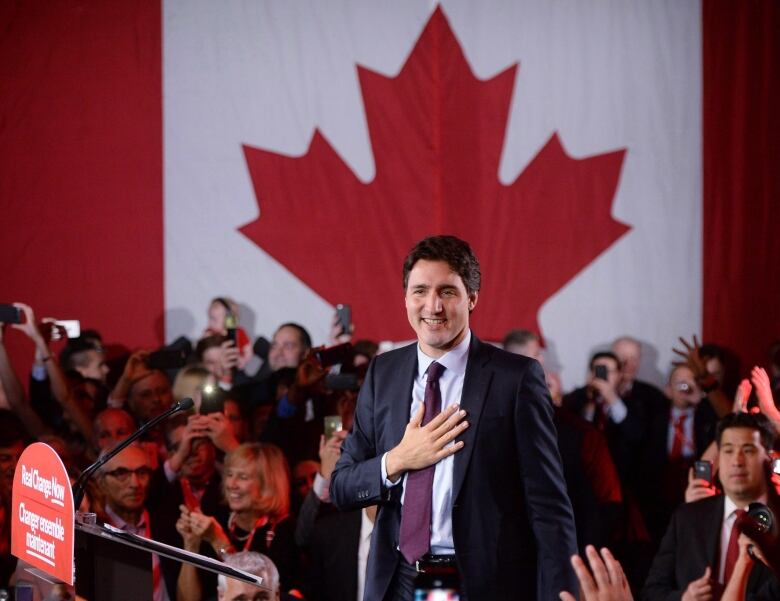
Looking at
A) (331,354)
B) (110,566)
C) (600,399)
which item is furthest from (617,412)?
(110,566)

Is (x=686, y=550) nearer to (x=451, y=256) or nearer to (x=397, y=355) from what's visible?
(x=397, y=355)

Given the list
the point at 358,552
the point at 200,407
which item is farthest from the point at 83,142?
the point at 358,552

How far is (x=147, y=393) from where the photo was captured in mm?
4738

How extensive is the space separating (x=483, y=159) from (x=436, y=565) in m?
4.14

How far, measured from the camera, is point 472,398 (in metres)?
2.15

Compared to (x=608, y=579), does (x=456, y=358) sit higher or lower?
higher

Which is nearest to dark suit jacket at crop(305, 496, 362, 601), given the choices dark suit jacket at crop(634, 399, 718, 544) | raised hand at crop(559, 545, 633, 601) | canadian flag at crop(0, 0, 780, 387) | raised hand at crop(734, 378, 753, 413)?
raised hand at crop(734, 378, 753, 413)

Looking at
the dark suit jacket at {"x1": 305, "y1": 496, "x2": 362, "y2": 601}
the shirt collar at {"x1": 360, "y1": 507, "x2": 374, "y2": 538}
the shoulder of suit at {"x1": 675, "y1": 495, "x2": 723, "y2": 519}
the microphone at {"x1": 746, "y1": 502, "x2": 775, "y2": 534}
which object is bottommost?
the dark suit jacket at {"x1": 305, "y1": 496, "x2": 362, "y2": 601}

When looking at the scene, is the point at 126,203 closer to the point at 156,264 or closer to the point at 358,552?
the point at 156,264

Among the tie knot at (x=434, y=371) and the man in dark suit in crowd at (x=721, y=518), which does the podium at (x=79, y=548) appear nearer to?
the tie knot at (x=434, y=371)

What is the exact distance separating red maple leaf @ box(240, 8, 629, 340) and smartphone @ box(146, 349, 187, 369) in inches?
47.8

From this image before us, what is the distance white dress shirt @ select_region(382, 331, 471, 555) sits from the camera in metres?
2.12

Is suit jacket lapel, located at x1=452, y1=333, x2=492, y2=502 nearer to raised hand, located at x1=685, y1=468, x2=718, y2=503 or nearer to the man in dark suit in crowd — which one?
the man in dark suit in crowd

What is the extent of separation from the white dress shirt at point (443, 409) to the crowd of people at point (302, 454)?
77cm
